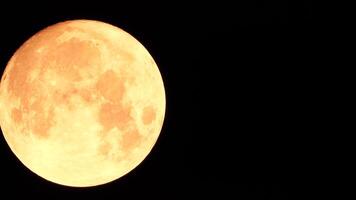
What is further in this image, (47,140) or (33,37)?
(33,37)

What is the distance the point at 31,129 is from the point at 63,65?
86cm

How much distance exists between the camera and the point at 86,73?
18.4 feet

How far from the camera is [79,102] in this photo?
220 inches

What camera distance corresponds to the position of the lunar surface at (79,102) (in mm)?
5613

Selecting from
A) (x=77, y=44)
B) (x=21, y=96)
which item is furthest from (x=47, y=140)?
(x=77, y=44)

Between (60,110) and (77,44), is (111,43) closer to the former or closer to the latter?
(77,44)

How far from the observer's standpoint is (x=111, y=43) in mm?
6020

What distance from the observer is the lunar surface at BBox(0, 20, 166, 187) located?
5.61 m

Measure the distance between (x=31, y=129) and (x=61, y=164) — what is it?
1.82 feet

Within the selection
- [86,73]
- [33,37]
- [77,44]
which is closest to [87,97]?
[86,73]

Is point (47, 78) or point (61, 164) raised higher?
point (47, 78)

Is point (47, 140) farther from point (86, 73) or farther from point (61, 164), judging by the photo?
point (86, 73)

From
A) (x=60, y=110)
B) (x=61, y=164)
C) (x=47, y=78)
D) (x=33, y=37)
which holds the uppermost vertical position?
(x=33, y=37)

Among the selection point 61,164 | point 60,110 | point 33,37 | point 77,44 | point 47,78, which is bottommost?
point 61,164
